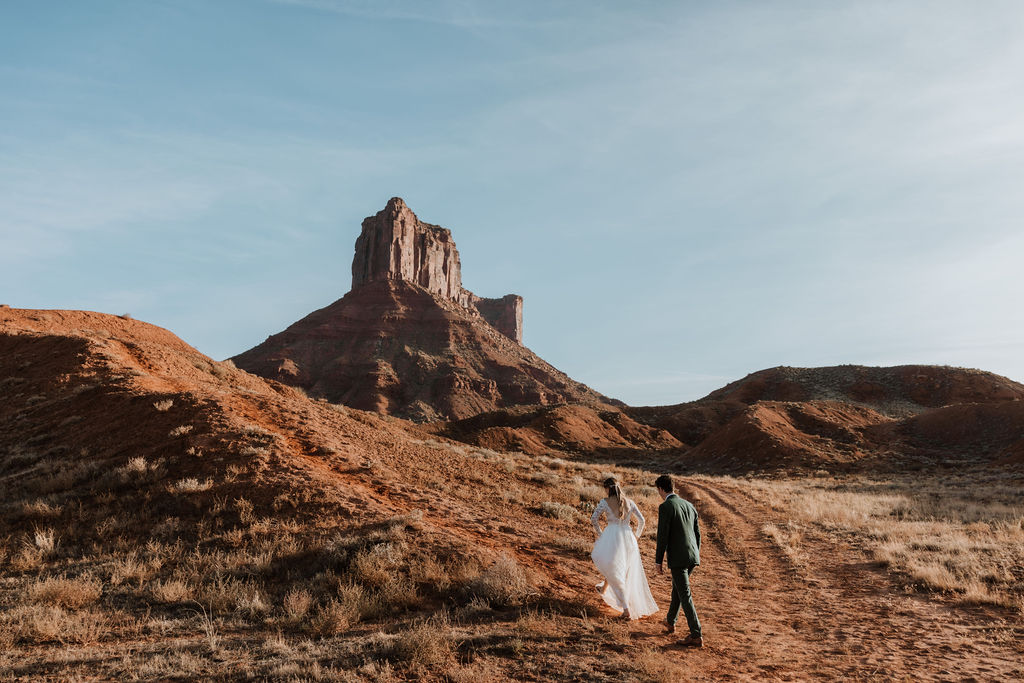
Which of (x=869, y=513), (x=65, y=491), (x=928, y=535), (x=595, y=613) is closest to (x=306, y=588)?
(x=595, y=613)

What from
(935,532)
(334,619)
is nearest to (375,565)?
(334,619)

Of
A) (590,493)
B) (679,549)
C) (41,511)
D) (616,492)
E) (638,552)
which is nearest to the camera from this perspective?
(679,549)

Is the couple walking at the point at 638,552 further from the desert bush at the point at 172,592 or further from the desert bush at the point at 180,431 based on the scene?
the desert bush at the point at 180,431

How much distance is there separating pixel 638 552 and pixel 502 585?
1924 millimetres

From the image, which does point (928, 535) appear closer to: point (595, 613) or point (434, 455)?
point (595, 613)

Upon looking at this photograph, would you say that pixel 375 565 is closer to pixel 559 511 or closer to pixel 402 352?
pixel 559 511

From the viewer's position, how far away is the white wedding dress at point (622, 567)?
7.51 meters

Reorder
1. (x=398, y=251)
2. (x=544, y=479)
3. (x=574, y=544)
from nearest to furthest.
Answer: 1. (x=574, y=544)
2. (x=544, y=479)
3. (x=398, y=251)

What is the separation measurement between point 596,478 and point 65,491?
755 inches

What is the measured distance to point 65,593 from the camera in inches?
276

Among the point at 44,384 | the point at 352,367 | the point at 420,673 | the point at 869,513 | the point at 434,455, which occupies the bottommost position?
the point at 869,513

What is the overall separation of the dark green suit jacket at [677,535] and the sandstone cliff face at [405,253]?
396ft

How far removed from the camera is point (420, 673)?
5426 millimetres

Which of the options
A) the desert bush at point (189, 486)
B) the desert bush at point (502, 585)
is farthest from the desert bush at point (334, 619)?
the desert bush at point (189, 486)
